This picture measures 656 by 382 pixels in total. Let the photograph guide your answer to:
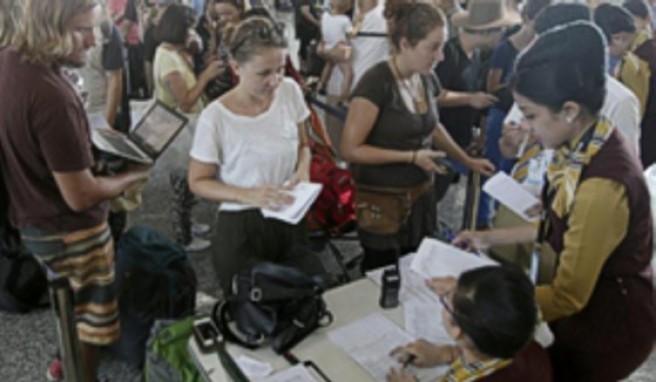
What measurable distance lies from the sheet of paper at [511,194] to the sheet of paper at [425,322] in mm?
396

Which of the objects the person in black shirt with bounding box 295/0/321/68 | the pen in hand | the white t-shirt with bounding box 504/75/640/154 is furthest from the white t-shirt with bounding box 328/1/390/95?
the person in black shirt with bounding box 295/0/321/68

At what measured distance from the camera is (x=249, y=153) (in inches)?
75.2

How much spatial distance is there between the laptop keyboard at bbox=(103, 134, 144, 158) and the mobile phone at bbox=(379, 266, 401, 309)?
0.94 meters

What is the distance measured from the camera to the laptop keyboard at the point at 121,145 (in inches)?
80.2

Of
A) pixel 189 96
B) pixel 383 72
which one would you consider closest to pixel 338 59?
pixel 189 96

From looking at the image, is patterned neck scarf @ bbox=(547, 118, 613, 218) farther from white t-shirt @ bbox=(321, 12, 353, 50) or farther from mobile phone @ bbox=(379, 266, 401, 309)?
white t-shirt @ bbox=(321, 12, 353, 50)

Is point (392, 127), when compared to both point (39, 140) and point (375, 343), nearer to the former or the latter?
point (375, 343)

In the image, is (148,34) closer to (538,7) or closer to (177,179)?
(177,179)

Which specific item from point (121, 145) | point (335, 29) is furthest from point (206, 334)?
point (335, 29)

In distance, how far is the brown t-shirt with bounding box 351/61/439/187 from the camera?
2102 mm

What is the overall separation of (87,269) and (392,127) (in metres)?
1.14

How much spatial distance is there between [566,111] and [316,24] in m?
5.78

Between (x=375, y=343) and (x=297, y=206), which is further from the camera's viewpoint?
(x=297, y=206)

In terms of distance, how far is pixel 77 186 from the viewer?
1.77 m
